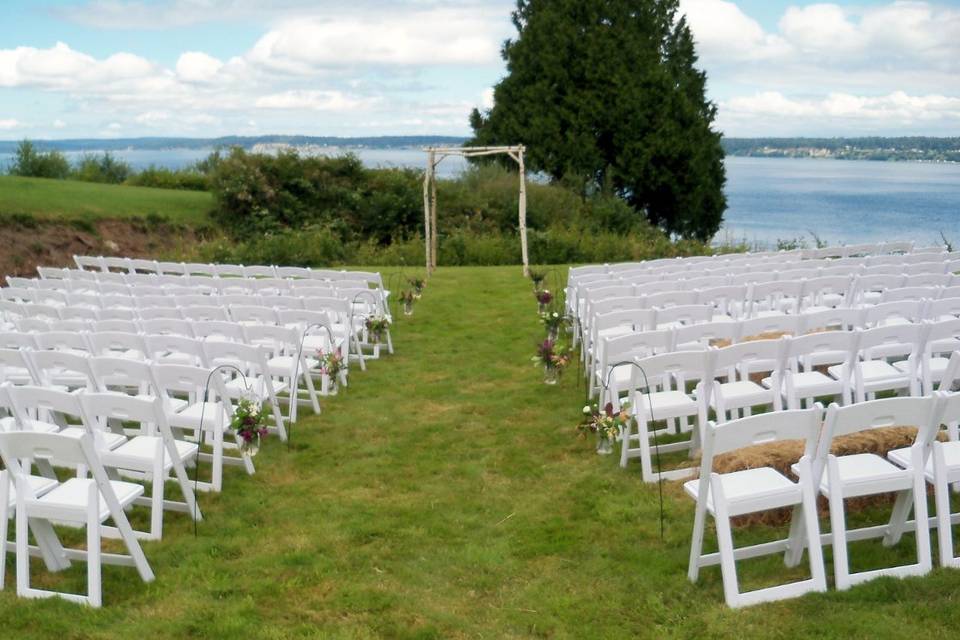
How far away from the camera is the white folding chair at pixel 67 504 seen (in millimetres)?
4508

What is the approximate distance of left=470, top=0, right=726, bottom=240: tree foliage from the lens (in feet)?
105

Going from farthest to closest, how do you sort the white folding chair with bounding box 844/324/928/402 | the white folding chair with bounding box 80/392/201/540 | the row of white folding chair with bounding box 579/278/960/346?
1. the row of white folding chair with bounding box 579/278/960/346
2. the white folding chair with bounding box 844/324/928/402
3. the white folding chair with bounding box 80/392/201/540

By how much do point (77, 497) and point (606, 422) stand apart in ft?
11.5

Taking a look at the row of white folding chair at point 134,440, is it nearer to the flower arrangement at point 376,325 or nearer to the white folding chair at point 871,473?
the white folding chair at point 871,473

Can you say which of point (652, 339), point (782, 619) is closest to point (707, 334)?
point (652, 339)

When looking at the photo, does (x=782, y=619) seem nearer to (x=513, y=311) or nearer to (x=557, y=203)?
(x=513, y=311)

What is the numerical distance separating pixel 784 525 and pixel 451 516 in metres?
2.10

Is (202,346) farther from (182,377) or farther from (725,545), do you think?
(725,545)

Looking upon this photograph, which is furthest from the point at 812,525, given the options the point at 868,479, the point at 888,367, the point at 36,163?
the point at 36,163

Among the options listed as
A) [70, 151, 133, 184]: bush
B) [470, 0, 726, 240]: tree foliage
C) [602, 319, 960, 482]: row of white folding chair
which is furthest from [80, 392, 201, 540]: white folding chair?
[70, 151, 133, 184]: bush

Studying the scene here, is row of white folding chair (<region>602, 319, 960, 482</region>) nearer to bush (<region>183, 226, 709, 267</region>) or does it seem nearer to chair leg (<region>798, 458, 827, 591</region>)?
chair leg (<region>798, 458, 827, 591</region>)

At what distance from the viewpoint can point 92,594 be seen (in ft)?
14.9

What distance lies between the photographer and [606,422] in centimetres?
633

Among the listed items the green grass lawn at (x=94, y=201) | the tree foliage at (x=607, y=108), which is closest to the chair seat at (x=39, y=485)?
the green grass lawn at (x=94, y=201)
